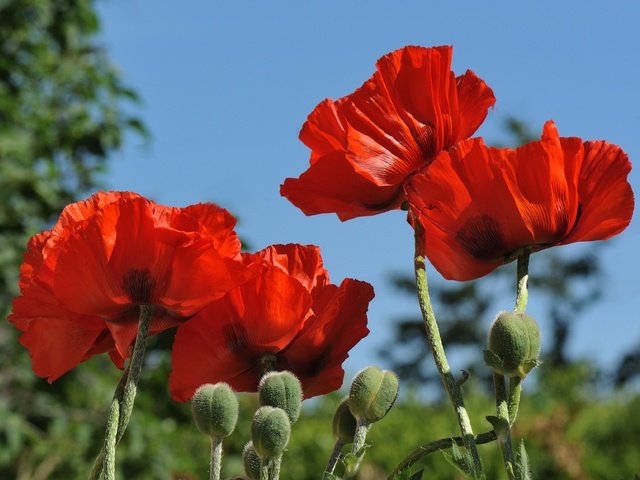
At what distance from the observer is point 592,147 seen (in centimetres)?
73

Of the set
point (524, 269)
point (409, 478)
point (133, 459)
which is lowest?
point (409, 478)

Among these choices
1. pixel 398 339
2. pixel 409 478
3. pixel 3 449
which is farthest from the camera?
pixel 398 339

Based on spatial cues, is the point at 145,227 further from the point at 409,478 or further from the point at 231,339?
the point at 409,478

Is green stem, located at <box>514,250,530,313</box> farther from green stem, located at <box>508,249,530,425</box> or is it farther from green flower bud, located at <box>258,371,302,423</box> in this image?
green flower bud, located at <box>258,371,302,423</box>

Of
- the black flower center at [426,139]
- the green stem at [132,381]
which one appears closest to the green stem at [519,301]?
the black flower center at [426,139]

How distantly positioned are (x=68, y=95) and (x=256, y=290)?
4497 mm

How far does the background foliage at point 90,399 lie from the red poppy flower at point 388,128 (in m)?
2.08

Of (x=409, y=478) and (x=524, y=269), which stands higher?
(x=524, y=269)

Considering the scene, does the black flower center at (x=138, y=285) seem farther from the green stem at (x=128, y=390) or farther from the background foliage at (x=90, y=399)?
the background foliage at (x=90, y=399)

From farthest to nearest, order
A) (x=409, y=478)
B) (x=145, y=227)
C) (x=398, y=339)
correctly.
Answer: (x=398, y=339) → (x=145, y=227) → (x=409, y=478)

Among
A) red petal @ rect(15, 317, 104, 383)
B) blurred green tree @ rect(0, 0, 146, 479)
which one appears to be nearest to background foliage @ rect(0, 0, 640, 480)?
blurred green tree @ rect(0, 0, 146, 479)

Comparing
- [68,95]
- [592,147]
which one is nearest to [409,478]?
[592,147]

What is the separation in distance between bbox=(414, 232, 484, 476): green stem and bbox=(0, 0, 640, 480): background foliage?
2.18 meters

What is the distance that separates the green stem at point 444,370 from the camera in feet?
1.99
